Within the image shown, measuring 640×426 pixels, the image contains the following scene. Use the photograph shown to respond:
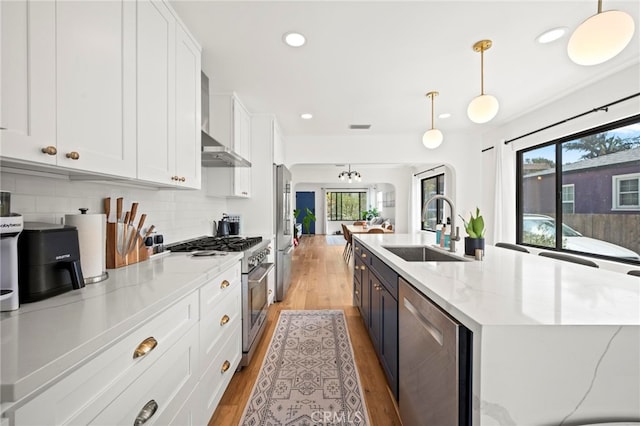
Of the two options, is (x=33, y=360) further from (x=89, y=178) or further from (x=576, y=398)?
(x=576, y=398)

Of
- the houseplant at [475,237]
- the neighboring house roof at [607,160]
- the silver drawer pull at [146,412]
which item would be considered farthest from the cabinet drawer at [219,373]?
the neighboring house roof at [607,160]

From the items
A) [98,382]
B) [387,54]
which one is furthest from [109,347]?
[387,54]

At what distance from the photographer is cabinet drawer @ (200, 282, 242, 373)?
4.49 feet

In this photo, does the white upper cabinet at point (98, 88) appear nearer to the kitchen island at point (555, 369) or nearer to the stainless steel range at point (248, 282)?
the stainless steel range at point (248, 282)

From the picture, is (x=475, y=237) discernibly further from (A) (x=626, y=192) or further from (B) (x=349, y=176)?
(B) (x=349, y=176)

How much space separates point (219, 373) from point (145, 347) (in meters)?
0.86

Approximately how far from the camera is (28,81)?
2.70 ft

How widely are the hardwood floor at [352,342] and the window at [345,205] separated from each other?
7504mm

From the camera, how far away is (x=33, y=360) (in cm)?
56

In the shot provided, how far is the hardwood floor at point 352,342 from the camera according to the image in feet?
5.32

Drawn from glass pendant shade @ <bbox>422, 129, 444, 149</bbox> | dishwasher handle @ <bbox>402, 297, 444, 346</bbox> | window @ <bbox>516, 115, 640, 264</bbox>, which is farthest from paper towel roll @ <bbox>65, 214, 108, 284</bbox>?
window @ <bbox>516, 115, 640, 264</bbox>

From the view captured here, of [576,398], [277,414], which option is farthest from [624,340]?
[277,414]

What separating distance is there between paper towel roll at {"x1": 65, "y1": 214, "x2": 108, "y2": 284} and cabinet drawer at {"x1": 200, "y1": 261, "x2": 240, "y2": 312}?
44cm

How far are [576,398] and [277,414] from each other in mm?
1446
